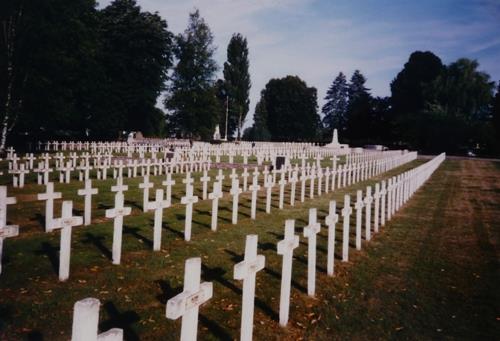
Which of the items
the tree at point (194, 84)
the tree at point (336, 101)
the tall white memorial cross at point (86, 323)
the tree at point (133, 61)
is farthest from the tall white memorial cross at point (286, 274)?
the tree at point (336, 101)

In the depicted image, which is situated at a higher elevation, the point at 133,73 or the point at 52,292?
the point at 133,73

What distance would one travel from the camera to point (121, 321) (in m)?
4.26

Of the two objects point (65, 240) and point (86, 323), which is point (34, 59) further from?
point (86, 323)

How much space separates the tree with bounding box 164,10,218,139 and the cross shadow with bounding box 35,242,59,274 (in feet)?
142

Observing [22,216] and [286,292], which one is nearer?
[286,292]

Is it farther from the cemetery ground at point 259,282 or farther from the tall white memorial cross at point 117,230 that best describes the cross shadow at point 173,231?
the tall white memorial cross at point 117,230

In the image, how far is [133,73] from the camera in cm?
4238

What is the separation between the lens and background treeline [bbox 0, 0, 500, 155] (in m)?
24.5

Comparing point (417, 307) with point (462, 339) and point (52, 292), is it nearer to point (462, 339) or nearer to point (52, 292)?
point (462, 339)

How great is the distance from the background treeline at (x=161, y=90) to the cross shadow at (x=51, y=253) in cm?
1929

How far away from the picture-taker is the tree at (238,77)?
64.2 m

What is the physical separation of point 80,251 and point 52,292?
175 centimetres

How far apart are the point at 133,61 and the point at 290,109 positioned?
45060 mm

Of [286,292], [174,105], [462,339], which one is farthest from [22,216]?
[174,105]
